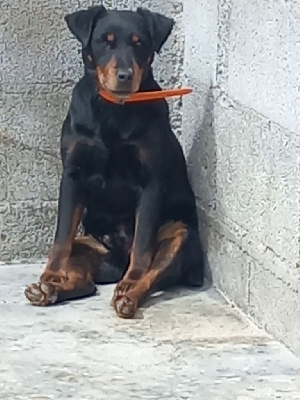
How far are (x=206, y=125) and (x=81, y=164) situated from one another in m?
0.49

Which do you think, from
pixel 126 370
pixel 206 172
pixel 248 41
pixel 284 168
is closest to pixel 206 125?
pixel 206 172

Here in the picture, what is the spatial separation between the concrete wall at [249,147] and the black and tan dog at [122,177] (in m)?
0.15

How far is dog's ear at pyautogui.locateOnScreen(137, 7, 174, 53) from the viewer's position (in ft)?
10.7

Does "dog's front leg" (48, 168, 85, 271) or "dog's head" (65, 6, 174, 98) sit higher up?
"dog's head" (65, 6, 174, 98)

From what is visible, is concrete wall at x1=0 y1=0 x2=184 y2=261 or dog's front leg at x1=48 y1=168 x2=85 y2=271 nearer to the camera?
dog's front leg at x1=48 y1=168 x2=85 y2=271

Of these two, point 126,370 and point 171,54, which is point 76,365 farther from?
point 171,54

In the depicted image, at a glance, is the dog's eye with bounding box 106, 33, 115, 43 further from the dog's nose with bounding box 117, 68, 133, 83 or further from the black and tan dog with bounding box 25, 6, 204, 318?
the dog's nose with bounding box 117, 68, 133, 83

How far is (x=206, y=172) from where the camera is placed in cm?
351

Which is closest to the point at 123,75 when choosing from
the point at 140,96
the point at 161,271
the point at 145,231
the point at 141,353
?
the point at 140,96

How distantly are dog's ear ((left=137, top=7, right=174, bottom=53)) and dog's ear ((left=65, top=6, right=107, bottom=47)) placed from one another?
15 centimetres

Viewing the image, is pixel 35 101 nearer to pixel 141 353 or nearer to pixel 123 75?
pixel 123 75

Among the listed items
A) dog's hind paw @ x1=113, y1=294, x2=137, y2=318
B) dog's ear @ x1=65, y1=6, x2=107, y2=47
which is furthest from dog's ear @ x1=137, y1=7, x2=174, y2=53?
dog's hind paw @ x1=113, y1=294, x2=137, y2=318

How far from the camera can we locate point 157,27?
326 cm

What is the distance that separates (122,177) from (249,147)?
474 millimetres
